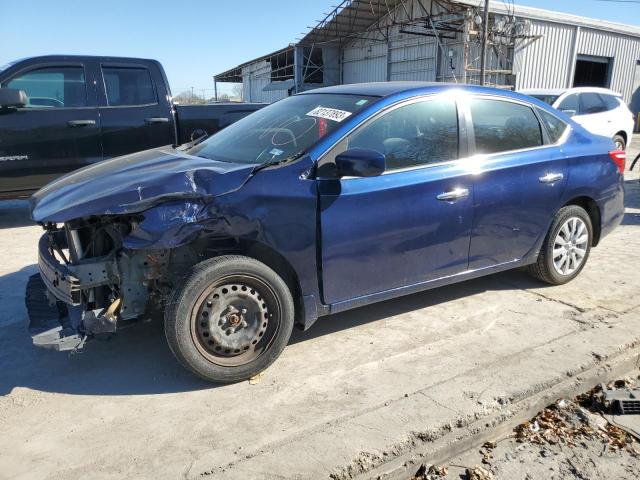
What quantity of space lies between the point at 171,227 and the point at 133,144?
4.58 m

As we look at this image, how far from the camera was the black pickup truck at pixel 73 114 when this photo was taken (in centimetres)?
620

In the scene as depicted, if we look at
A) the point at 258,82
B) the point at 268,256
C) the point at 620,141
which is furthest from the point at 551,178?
the point at 258,82

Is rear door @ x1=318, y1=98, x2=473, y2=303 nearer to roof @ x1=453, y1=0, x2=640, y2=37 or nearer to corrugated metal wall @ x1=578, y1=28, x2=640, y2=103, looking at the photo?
roof @ x1=453, y1=0, x2=640, y2=37

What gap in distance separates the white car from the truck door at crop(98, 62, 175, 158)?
8.17 metres

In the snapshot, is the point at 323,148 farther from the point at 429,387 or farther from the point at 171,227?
the point at 429,387

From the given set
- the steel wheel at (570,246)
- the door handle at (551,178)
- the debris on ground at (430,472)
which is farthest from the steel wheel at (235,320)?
the steel wheel at (570,246)

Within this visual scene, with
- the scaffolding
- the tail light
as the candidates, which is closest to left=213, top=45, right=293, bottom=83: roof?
the scaffolding

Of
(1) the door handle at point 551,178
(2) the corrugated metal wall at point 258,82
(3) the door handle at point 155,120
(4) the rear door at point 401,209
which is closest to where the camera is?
(4) the rear door at point 401,209

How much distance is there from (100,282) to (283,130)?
1592mm

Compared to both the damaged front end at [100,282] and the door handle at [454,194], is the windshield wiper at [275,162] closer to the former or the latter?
the damaged front end at [100,282]

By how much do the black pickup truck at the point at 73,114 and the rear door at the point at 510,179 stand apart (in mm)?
3443

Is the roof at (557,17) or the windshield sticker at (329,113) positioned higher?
the roof at (557,17)

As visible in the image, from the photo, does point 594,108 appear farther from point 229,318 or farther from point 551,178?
point 229,318

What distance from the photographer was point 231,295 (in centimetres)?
295
